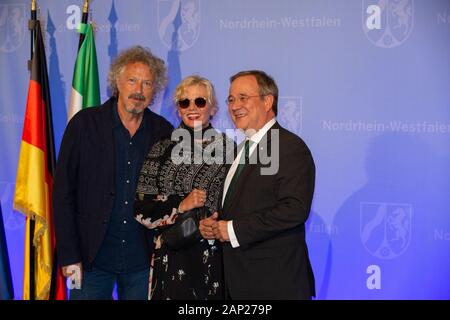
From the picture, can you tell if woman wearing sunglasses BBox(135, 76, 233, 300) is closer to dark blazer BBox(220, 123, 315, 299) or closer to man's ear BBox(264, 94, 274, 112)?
dark blazer BBox(220, 123, 315, 299)

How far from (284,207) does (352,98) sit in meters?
1.64

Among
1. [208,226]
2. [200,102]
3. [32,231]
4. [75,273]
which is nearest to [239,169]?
[208,226]

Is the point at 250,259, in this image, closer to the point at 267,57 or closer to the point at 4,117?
the point at 267,57

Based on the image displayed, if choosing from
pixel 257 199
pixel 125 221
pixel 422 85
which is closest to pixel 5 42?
pixel 125 221

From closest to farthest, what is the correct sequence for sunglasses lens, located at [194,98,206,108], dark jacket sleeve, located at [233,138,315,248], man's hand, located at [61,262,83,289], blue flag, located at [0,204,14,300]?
dark jacket sleeve, located at [233,138,315,248] < sunglasses lens, located at [194,98,206,108] < man's hand, located at [61,262,83,289] < blue flag, located at [0,204,14,300]

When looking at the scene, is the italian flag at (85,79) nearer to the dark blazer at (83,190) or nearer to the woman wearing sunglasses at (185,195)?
the dark blazer at (83,190)

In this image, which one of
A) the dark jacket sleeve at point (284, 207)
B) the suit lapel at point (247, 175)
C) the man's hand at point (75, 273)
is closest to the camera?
the dark jacket sleeve at point (284, 207)

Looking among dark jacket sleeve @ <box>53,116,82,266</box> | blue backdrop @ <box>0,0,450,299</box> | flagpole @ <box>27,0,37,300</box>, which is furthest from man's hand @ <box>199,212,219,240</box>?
flagpole @ <box>27,0,37,300</box>

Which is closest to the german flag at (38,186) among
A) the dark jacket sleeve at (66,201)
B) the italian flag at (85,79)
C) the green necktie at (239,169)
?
the italian flag at (85,79)

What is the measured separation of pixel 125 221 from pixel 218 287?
0.62 metres

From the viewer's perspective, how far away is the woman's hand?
2721mm

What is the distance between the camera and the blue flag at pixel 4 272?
13.2 feet

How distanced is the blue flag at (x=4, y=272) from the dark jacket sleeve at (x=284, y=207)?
7.35ft

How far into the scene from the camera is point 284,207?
2498 millimetres
